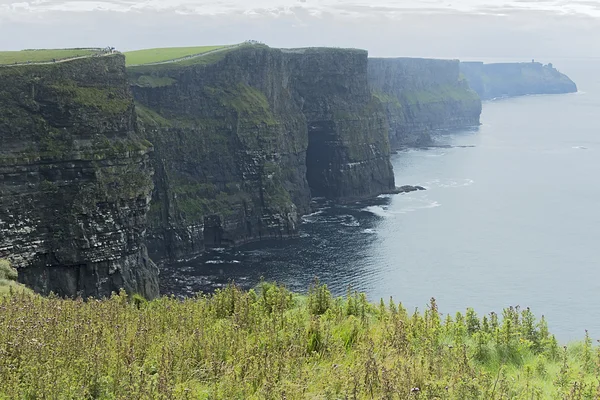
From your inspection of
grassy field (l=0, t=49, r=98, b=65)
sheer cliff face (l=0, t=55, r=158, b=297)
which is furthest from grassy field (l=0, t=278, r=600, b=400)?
grassy field (l=0, t=49, r=98, b=65)

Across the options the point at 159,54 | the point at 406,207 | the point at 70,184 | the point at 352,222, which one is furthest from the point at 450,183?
the point at 70,184

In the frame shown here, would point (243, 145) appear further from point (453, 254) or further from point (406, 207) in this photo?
point (453, 254)

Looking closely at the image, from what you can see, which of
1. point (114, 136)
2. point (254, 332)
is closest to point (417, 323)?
point (254, 332)

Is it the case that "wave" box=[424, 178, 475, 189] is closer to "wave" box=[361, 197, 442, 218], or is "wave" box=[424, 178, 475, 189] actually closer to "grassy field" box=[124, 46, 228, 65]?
"wave" box=[361, 197, 442, 218]

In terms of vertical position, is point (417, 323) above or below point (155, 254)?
above

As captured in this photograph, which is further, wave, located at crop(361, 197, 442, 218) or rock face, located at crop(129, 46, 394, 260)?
wave, located at crop(361, 197, 442, 218)

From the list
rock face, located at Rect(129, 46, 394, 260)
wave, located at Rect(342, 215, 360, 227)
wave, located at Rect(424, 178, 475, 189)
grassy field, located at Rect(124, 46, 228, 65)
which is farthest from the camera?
wave, located at Rect(424, 178, 475, 189)

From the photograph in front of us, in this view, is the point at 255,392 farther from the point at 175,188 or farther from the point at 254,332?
the point at 175,188
